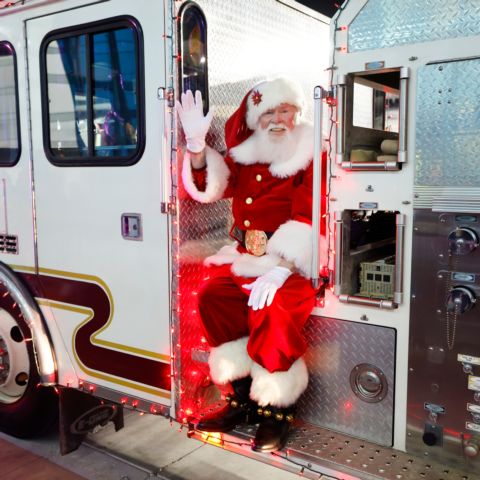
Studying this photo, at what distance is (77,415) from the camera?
11.2ft

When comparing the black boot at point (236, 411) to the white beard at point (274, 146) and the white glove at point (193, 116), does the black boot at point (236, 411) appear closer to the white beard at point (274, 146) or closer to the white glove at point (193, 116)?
the white beard at point (274, 146)

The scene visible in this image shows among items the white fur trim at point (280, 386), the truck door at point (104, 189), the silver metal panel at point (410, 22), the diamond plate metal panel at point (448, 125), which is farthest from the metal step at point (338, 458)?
the silver metal panel at point (410, 22)

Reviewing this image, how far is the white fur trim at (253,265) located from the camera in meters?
2.71

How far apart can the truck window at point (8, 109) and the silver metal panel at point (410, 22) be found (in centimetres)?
198

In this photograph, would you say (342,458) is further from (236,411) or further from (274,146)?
(274,146)

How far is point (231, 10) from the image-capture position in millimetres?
3021

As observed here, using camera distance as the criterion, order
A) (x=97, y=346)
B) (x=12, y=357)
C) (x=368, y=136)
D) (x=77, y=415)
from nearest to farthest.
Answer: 1. (x=368, y=136)
2. (x=97, y=346)
3. (x=77, y=415)
4. (x=12, y=357)

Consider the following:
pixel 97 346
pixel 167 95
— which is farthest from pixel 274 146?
pixel 97 346

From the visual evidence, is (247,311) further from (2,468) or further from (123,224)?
(2,468)

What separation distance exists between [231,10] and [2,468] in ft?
9.20

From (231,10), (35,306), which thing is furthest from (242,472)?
(231,10)

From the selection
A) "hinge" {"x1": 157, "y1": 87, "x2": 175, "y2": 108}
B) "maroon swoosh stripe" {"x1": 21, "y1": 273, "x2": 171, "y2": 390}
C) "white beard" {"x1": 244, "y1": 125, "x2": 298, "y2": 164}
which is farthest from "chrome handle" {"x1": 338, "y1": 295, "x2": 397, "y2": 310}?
"hinge" {"x1": 157, "y1": 87, "x2": 175, "y2": 108}

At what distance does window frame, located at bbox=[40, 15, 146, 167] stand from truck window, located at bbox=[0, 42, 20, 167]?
258mm

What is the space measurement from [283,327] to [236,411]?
0.54 m
